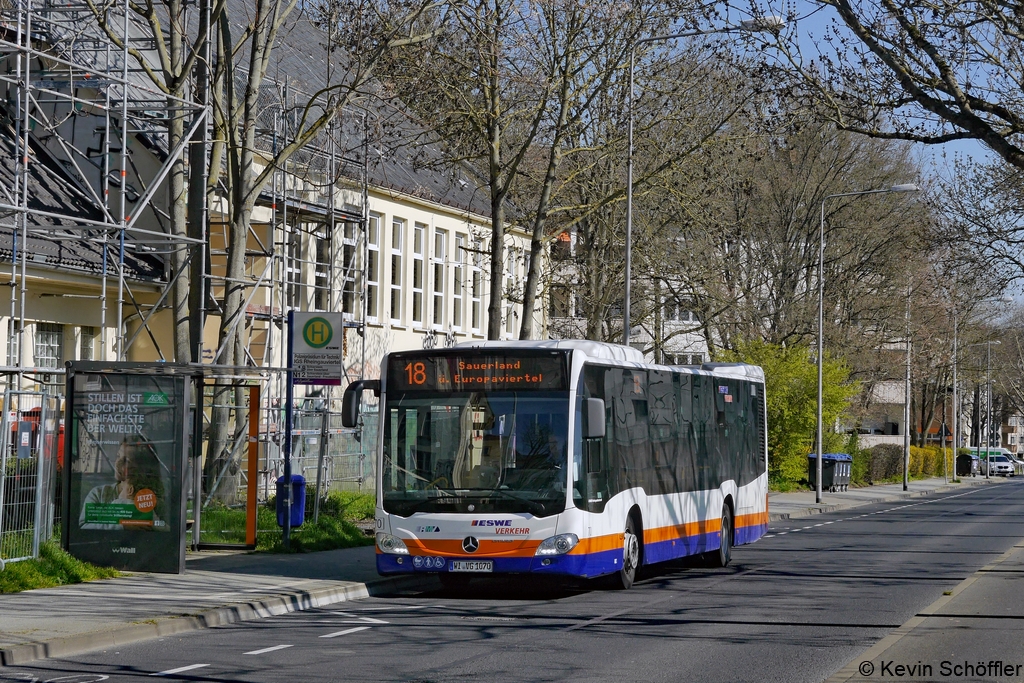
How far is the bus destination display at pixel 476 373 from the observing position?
15.4 m

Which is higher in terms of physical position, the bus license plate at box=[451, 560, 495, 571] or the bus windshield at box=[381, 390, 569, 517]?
the bus windshield at box=[381, 390, 569, 517]

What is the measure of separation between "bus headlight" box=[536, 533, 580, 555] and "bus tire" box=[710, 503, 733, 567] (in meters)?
5.67

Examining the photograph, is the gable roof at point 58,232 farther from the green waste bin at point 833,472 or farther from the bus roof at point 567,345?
the green waste bin at point 833,472

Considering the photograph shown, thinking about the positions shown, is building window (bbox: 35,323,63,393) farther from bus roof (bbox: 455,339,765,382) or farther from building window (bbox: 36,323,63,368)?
bus roof (bbox: 455,339,765,382)

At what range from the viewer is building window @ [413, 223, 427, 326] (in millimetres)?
38531

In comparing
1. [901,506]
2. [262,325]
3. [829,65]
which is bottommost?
[901,506]

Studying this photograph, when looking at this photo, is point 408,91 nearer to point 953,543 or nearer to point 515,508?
point 515,508

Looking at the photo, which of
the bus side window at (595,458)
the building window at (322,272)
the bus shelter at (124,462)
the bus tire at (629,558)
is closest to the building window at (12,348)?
the bus shelter at (124,462)

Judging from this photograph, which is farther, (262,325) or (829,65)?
(262,325)

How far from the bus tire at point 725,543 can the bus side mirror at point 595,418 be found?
18.2 ft

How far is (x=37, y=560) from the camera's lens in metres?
15.1

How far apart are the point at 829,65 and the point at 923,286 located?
35476 millimetres

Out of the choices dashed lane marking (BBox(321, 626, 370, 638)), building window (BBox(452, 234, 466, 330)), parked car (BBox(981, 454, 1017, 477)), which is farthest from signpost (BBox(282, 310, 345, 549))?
parked car (BBox(981, 454, 1017, 477))

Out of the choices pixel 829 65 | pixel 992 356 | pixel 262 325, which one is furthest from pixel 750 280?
pixel 992 356
